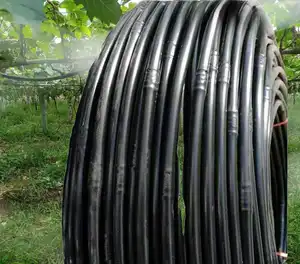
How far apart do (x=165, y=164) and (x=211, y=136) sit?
54mm

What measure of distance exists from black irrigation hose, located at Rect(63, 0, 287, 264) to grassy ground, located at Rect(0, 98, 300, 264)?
1.47m

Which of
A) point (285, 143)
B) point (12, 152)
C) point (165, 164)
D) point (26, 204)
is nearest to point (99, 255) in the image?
point (165, 164)

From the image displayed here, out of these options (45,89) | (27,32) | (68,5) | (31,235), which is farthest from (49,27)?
(45,89)

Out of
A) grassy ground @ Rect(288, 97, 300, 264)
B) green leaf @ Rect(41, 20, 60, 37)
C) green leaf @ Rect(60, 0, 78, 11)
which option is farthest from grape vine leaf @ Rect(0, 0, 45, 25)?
grassy ground @ Rect(288, 97, 300, 264)

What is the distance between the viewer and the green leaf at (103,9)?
60cm

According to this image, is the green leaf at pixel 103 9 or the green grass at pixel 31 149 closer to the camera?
the green leaf at pixel 103 9

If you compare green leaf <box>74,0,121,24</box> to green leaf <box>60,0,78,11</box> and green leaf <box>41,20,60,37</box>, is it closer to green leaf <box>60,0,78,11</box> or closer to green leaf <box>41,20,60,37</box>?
green leaf <box>60,0,78,11</box>

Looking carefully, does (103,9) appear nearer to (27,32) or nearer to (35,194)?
(27,32)

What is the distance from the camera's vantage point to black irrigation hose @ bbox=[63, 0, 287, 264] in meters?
0.43

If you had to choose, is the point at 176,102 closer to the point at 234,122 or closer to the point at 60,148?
the point at 234,122

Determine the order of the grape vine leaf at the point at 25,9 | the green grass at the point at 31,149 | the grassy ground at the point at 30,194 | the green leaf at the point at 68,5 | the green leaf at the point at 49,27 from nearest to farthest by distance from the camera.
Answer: the grape vine leaf at the point at 25,9 → the green leaf at the point at 68,5 → the green leaf at the point at 49,27 → the grassy ground at the point at 30,194 → the green grass at the point at 31,149

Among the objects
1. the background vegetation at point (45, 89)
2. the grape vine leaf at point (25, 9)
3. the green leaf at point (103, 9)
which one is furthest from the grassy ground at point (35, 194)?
the grape vine leaf at point (25, 9)

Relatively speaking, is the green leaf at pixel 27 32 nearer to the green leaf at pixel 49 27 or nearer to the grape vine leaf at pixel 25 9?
the green leaf at pixel 49 27

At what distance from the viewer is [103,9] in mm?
615
